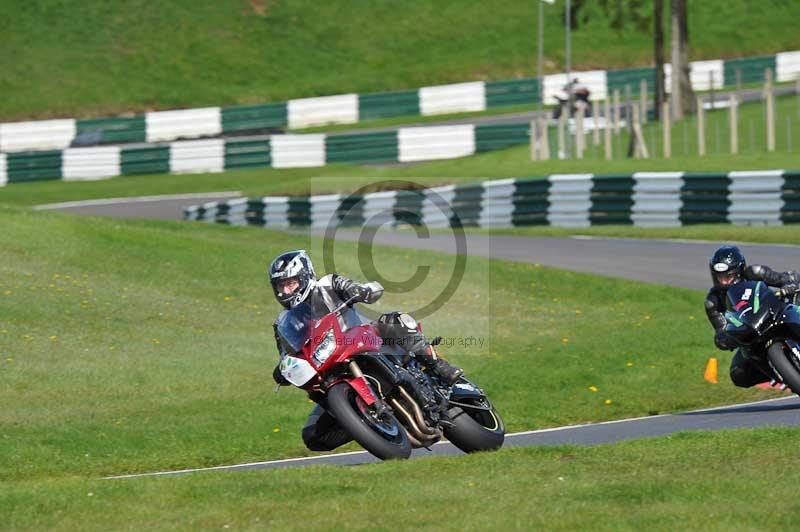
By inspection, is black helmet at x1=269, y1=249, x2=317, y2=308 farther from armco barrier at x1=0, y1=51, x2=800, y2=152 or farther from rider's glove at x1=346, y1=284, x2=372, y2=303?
armco barrier at x1=0, y1=51, x2=800, y2=152

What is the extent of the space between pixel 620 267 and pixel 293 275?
13.3m

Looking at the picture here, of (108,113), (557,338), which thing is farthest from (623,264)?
(108,113)

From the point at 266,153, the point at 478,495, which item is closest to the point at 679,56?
the point at 266,153

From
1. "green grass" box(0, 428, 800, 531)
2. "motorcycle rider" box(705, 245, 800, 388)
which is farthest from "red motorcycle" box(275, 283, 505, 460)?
"motorcycle rider" box(705, 245, 800, 388)

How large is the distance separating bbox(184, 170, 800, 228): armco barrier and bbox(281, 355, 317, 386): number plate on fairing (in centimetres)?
1707

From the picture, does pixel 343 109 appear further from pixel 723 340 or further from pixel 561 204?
pixel 723 340

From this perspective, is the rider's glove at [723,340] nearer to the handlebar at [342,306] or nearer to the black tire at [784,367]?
the black tire at [784,367]

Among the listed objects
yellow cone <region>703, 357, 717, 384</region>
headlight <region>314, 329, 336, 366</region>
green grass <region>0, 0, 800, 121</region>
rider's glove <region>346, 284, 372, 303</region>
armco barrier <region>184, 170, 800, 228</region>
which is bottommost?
yellow cone <region>703, 357, 717, 384</region>

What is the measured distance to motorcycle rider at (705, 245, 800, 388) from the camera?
1217cm

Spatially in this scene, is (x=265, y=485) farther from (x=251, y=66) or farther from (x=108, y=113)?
(x=251, y=66)

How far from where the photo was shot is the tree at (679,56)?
40.0 meters

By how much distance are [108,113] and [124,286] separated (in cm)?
3164

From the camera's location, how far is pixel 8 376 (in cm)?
1495

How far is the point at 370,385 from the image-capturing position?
9.69 meters
